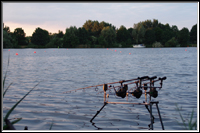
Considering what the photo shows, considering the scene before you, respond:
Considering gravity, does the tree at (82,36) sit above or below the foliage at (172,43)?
above

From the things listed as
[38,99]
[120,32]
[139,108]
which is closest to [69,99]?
[38,99]

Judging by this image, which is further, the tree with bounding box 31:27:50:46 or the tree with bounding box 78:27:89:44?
the tree with bounding box 31:27:50:46

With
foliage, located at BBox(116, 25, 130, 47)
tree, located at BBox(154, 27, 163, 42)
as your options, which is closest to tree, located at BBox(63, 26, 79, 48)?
foliage, located at BBox(116, 25, 130, 47)

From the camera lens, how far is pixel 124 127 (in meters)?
10.1

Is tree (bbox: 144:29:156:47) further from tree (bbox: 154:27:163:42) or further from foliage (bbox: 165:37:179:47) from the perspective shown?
foliage (bbox: 165:37:179:47)

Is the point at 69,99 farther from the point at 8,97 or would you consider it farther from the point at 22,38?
the point at 22,38

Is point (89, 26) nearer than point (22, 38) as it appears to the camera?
No

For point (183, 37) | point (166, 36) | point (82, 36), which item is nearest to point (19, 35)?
point (82, 36)

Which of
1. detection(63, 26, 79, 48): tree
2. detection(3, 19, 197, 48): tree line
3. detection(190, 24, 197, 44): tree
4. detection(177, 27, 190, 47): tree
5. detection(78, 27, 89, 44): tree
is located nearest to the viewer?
detection(63, 26, 79, 48): tree

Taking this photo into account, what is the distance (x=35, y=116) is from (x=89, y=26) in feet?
617

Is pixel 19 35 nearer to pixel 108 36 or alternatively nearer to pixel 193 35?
pixel 108 36

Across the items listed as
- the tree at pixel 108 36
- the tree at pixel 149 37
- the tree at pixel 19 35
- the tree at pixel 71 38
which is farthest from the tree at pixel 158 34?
the tree at pixel 19 35

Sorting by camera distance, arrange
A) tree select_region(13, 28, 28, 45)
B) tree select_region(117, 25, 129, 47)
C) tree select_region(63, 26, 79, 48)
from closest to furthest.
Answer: tree select_region(63, 26, 79, 48), tree select_region(13, 28, 28, 45), tree select_region(117, 25, 129, 47)

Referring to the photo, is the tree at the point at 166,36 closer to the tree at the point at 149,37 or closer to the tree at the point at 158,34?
the tree at the point at 158,34
